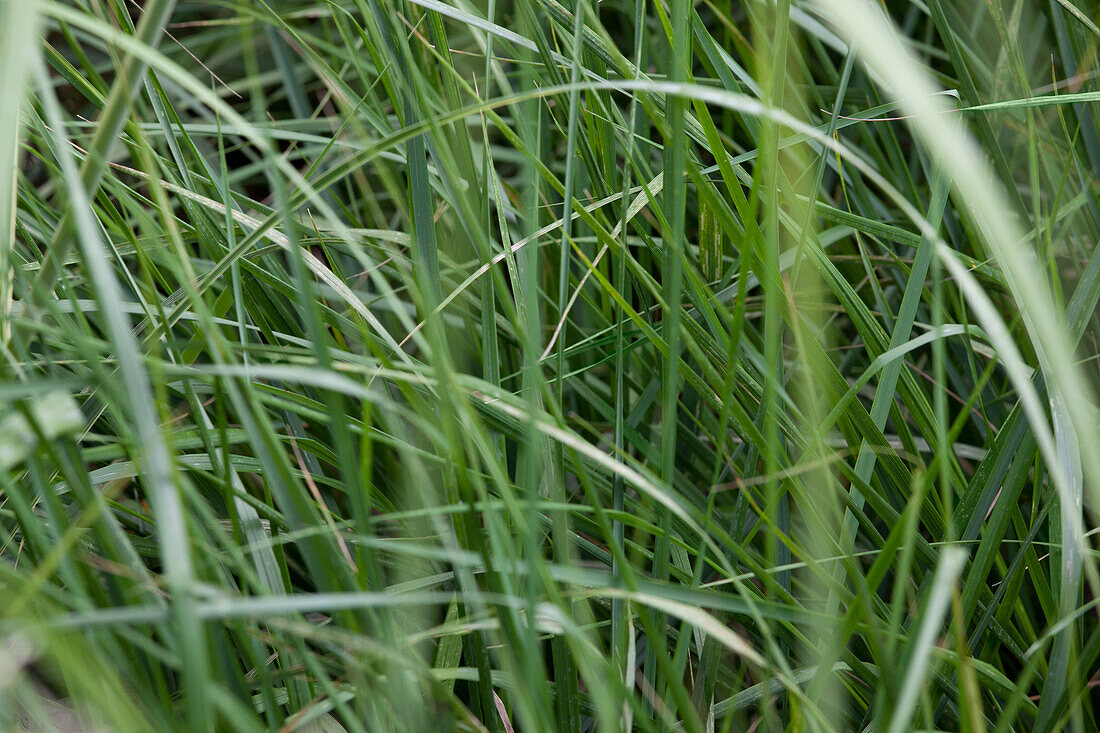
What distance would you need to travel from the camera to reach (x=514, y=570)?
0.35 m

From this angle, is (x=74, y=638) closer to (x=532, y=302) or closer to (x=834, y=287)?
(x=532, y=302)

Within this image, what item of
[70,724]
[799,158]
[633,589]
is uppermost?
[799,158]

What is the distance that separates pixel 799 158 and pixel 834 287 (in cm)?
16

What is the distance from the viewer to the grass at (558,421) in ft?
1.08

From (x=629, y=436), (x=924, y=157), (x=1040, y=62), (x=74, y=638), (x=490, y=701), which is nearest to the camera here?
(x=74, y=638)

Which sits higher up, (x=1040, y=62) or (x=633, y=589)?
(x=1040, y=62)

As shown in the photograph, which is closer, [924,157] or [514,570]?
Result: [514,570]

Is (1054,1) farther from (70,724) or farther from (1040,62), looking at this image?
(70,724)

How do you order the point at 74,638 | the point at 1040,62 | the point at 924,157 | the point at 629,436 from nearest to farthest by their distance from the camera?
the point at 74,638 < the point at 629,436 < the point at 924,157 < the point at 1040,62

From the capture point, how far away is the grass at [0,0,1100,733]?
1.08ft

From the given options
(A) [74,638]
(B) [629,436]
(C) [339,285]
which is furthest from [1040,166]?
(A) [74,638]

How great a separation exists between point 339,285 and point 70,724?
317 mm

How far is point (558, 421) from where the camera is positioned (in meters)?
0.40

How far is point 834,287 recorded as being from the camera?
20.5 inches
